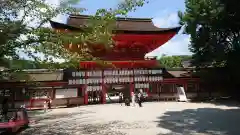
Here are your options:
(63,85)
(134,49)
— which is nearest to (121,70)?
(134,49)

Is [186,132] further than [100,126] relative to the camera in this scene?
No

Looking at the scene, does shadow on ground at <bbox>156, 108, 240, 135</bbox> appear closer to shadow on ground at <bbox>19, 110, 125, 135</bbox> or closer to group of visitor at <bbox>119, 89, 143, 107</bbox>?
shadow on ground at <bbox>19, 110, 125, 135</bbox>

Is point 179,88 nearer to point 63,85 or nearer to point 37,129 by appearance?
point 63,85

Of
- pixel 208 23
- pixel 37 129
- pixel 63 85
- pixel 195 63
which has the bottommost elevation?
pixel 37 129

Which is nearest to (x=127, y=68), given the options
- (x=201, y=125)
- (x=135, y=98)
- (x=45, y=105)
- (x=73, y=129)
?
(x=135, y=98)

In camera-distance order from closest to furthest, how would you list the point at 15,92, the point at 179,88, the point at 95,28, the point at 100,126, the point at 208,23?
the point at 95,28
the point at 100,126
the point at 15,92
the point at 208,23
the point at 179,88

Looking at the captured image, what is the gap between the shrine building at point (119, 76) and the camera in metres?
25.8

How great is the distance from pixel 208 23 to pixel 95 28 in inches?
731

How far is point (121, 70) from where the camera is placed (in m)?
27.2

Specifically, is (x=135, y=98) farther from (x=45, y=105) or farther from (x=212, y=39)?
(x=212, y=39)

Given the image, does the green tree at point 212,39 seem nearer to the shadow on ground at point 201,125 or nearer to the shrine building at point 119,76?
the shrine building at point 119,76

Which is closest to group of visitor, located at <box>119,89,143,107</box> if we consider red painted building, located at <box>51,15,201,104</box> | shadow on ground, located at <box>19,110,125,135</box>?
red painted building, located at <box>51,15,201,104</box>

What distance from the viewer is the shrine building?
2584cm

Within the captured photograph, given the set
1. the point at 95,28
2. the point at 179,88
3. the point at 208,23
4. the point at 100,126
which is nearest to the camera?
the point at 95,28
